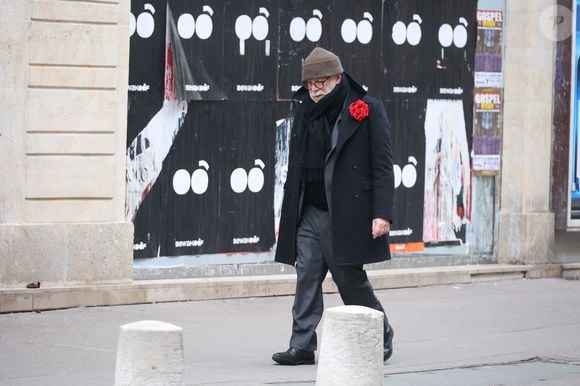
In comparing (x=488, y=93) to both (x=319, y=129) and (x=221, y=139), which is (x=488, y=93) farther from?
(x=319, y=129)

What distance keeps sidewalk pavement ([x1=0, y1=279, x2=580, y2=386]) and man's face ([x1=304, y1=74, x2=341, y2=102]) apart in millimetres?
1668

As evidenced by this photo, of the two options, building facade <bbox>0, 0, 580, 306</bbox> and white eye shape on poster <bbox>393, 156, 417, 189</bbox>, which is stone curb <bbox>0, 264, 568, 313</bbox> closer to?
building facade <bbox>0, 0, 580, 306</bbox>

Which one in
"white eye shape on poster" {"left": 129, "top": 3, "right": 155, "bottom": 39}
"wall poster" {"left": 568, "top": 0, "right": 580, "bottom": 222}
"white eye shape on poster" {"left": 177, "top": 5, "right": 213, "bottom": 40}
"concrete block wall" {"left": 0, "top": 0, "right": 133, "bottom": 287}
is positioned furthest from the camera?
"wall poster" {"left": 568, "top": 0, "right": 580, "bottom": 222}

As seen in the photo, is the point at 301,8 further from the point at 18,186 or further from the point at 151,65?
the point at 18,186

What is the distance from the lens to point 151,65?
1158 cm

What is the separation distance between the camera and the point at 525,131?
46.8ft

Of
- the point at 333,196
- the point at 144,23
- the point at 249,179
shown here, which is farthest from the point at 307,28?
the point at 333,196

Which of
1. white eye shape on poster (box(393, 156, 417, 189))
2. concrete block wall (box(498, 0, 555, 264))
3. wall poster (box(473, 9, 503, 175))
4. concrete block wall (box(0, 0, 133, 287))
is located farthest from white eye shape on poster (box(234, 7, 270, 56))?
concrete block wall (box(498, 0, 555, 264))

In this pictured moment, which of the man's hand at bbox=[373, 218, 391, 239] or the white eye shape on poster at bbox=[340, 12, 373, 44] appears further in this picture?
the white eye shape on poster at bbox=[340, 12, 373, 44]

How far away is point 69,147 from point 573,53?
588cm

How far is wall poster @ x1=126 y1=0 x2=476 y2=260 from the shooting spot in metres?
11.6

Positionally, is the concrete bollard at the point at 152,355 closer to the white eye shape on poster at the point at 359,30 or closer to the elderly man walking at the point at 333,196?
the elderly man walking at the point at 333,196

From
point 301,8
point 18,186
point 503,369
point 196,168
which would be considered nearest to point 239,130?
point 196,168

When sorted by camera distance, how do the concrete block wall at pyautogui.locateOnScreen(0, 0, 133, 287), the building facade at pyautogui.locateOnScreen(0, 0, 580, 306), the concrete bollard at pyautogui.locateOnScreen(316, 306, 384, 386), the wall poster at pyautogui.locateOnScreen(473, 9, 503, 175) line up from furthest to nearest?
the wall poster at pyautogui.locateOnScreen(473, 9, 503, 175), the building facade at pyautogui.locateOnScreen(0, 0, 580, 306), the concrete block wall at pyautogui.locateOnScreen(0, 0, 133, 287), the concrete bollard at pyautogui.locateOnScreen(316, 306, 384, 386)
